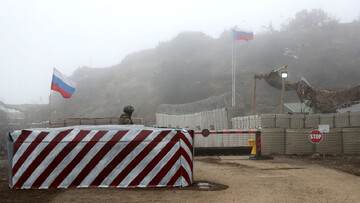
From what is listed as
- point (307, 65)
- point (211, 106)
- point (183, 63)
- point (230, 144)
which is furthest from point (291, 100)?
point (230, 144)

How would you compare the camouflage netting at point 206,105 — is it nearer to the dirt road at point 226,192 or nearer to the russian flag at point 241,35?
the russian flag at point 241,35

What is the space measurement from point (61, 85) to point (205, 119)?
10.5 metres

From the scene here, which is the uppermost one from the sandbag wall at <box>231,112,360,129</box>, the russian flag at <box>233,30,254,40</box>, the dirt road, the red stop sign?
the russian flag at <box>233,30,254,40</box>

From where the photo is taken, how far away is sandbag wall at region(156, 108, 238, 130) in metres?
26.1

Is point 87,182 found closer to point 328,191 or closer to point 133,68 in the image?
point 328,191

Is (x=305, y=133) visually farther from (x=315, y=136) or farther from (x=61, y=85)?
(x=61, y=85)

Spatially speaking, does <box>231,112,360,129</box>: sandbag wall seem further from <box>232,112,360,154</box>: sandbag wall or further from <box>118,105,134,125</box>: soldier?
<box>118,105,134,125</box>: soldier

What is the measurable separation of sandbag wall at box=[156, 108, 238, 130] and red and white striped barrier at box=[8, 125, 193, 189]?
58.7ft

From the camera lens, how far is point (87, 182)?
820 cm

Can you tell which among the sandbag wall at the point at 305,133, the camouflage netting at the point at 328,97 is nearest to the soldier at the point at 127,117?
the sandbag wall at the point at 305,133

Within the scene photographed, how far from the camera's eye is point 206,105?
30250 mm

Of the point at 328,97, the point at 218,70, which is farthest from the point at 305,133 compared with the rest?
the point at 218,70

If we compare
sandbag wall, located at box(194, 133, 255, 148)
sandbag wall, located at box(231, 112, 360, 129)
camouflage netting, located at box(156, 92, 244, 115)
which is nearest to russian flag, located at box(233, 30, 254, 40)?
camouflage netting, located at box(156, 92, 244, 115)

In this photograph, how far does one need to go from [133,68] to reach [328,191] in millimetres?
78850
